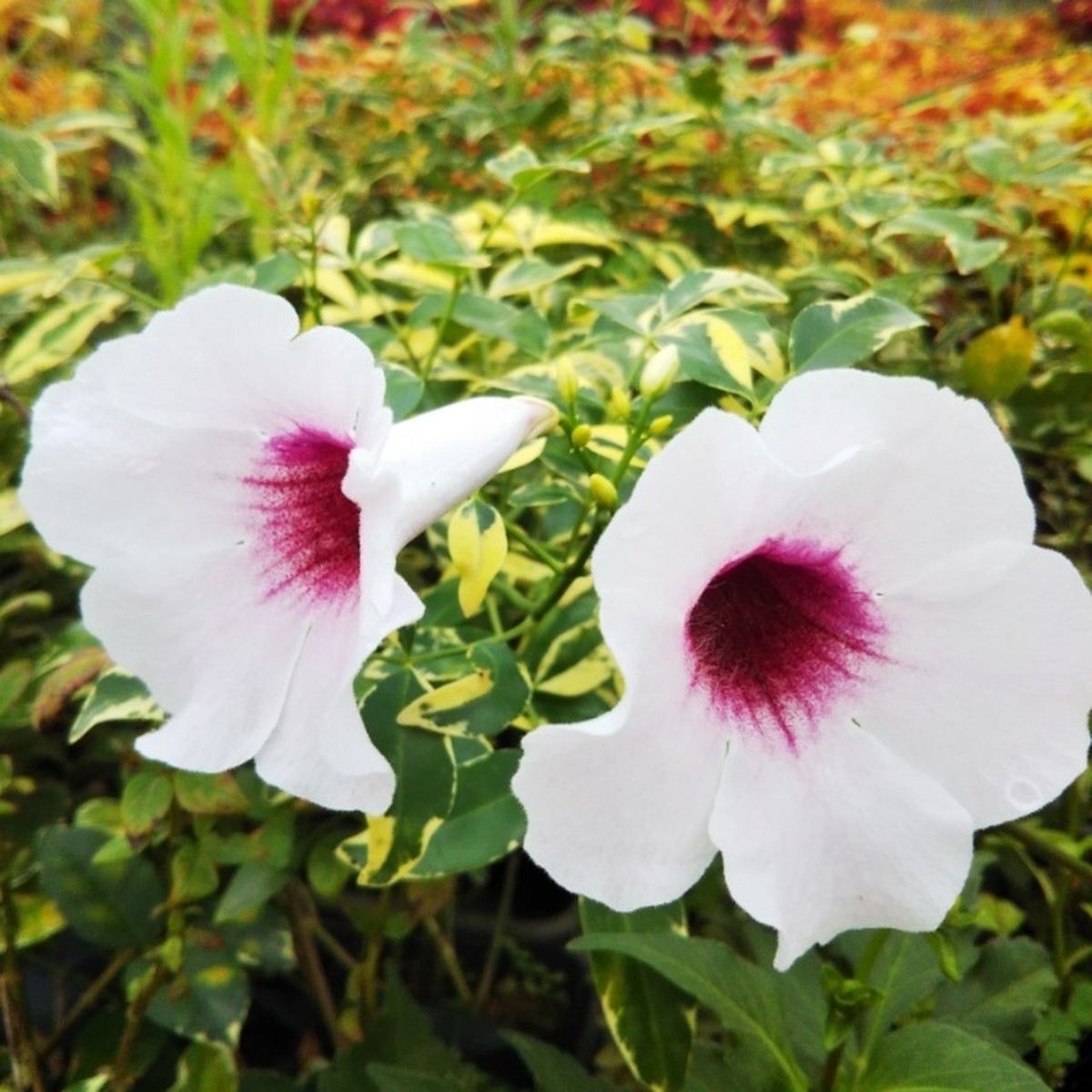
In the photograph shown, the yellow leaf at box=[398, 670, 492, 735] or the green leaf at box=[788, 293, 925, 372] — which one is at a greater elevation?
the green leaf at box=[788, 293, 925, 372]

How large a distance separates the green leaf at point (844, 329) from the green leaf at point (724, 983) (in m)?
0.40

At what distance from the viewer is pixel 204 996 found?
2.82ft

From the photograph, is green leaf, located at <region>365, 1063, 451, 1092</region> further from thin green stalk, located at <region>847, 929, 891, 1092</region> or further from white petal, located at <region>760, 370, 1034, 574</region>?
white petal, located at <region>760, 370, 1034, 574</region>

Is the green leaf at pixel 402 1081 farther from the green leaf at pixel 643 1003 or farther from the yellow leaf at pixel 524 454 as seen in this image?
the yellow leaf at pixel 524 454

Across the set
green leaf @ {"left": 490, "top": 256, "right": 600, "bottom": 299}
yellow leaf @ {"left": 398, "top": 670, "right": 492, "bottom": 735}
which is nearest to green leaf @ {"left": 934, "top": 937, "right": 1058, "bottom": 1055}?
yellow leaf @ {"left": 398, "top": 670, "right": 492, "bottom": 735}

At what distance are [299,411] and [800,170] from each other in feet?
2.50

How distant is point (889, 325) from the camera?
0.66 meters

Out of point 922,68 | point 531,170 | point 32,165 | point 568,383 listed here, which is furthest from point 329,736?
point 922,68

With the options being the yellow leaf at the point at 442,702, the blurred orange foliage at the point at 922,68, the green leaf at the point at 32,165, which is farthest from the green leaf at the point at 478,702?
the blurred orange foliage at the point at 922,68

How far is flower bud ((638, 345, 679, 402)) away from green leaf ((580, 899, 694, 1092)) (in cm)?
34

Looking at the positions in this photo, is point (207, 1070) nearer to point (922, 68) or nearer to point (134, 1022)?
point (134, 1022)

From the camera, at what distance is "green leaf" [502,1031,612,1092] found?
70 cm

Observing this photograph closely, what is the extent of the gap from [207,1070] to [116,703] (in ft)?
1.01

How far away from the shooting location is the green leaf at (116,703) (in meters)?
0.67
